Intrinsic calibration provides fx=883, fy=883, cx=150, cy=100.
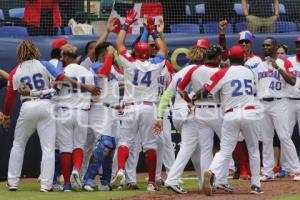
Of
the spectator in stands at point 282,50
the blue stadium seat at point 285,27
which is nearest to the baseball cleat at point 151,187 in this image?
the spectator in stands at point 282,50

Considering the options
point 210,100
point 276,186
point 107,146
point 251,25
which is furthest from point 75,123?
point 251,25

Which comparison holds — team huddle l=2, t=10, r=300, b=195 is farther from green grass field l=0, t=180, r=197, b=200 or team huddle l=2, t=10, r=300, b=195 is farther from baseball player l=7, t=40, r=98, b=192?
green grass field l=0, t=180, r=197, b=200

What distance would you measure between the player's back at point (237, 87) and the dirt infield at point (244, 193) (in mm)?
1111

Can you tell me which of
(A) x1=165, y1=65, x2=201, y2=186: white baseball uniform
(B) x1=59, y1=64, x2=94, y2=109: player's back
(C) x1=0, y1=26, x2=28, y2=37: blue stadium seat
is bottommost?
→ (A) x1=165, y1=65, x2=201, y2=186: white baseball uniform

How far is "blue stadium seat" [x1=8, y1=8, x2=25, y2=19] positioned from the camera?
1534cm

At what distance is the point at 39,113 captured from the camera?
37.8 ft

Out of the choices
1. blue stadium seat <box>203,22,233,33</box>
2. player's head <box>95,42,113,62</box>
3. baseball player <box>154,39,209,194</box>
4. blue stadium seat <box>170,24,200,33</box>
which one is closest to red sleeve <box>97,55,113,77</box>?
player's head <box>95,42,113,62</box>

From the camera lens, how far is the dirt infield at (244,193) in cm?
1080

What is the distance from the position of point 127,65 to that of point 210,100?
4.43 ft

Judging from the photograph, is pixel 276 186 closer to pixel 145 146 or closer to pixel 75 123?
pixel 145 146

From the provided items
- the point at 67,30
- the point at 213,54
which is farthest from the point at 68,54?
the point at 67,30

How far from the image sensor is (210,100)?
443 inches

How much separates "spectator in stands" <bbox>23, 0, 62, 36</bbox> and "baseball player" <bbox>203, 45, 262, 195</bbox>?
465 cm

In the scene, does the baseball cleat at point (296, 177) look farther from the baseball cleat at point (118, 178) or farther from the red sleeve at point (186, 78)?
the red sleeve at point (186, 78)
